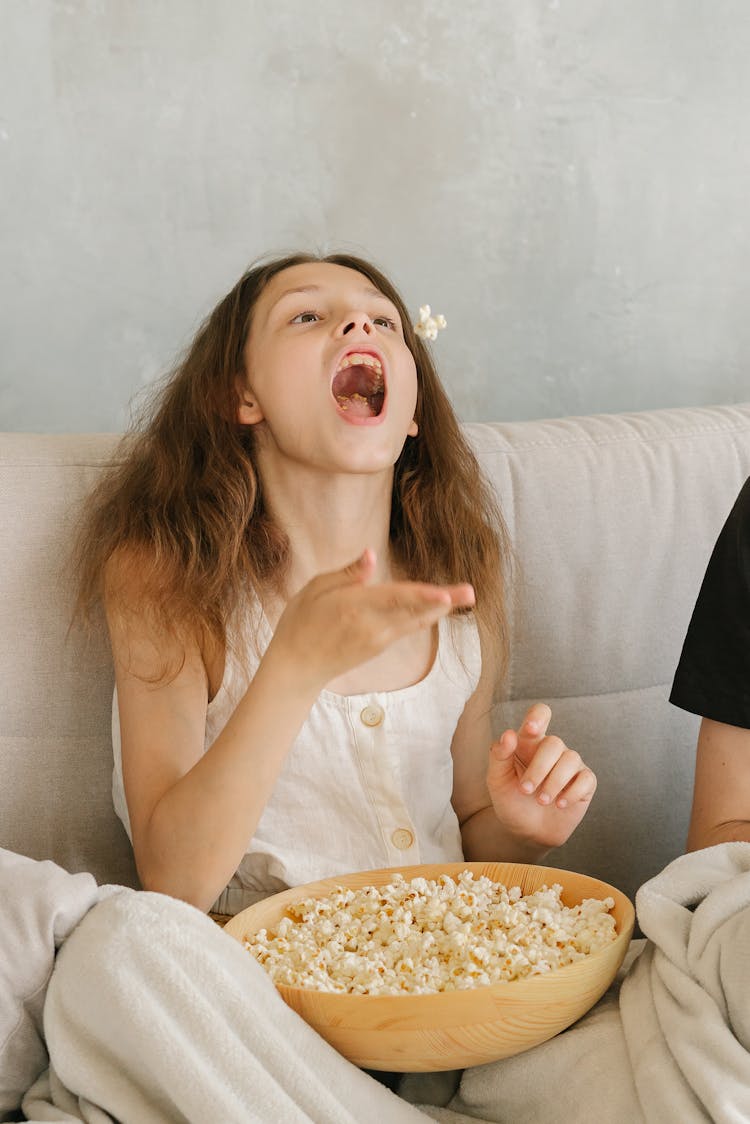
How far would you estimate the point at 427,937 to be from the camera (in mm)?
1195

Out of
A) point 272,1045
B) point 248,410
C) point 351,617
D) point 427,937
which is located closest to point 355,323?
point 248,410

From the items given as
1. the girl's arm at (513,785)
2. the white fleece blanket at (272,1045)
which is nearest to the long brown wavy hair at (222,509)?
the girl's arm at (513,785)

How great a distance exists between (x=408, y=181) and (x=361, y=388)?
706mm

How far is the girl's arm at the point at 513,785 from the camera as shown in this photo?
4.36ft

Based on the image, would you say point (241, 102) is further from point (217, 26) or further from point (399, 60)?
point (399, 60)

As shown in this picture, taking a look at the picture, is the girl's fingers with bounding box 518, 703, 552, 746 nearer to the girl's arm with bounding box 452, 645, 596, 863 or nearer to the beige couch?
the girl's arm with bounding box 452, 645, 596, 863

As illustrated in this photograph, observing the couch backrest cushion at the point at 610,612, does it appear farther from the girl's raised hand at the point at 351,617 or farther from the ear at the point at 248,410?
the girl's raised hand at the point at 351,617

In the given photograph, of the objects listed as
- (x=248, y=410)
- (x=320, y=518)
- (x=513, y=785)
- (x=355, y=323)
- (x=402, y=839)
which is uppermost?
(x=355, y=323)

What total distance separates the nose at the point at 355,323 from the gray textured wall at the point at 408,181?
0.59 metres

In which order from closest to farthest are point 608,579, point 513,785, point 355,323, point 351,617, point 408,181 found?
1. point 351,617
2. point 513,785
3. point 355,323
4. point 608,579
5. point 408,181

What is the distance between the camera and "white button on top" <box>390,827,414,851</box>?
1.49m

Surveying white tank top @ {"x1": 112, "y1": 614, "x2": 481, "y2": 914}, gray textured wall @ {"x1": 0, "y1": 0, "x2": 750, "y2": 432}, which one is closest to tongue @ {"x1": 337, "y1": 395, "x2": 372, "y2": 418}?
white tank top @ {"x1": 112, "y1": 614, "x2": 481, "y2": 914}

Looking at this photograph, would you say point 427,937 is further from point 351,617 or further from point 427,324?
point 427,324

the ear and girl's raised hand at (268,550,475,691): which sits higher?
the ear
